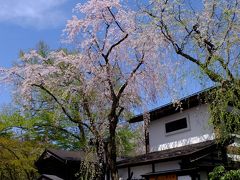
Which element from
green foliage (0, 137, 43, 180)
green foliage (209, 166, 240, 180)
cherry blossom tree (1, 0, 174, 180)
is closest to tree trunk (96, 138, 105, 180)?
cherry blossom tree (1, 0, 174, 180)

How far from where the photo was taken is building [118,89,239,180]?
11633 mm

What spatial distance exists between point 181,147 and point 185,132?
767mm

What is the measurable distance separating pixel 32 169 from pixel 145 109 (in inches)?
473

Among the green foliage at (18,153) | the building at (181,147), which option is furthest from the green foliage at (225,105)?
the green foliage at (18,153)

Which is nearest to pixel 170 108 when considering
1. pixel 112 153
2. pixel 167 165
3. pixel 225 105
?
pixel 167 165

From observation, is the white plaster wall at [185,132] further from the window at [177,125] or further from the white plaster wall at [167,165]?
the white plaster wall at [167,165]

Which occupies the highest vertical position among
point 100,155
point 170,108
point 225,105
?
point 170,108

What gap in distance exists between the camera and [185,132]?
47.3 feet

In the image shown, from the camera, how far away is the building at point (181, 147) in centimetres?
1163

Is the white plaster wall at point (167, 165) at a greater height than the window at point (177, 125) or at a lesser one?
lesser

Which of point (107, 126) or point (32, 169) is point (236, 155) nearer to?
point (107, 126)

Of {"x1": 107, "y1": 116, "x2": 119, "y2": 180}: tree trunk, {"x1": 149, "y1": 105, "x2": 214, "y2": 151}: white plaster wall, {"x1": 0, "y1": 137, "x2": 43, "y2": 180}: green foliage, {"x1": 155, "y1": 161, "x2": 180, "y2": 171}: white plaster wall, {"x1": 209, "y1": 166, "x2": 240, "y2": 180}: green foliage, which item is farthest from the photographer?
{"x1": 0, "y1": 137, "x2": 43, "y2": 180}: green foliage

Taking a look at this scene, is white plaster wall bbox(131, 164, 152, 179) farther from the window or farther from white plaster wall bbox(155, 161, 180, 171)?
the window

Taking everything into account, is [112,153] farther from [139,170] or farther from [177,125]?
[177,125]
